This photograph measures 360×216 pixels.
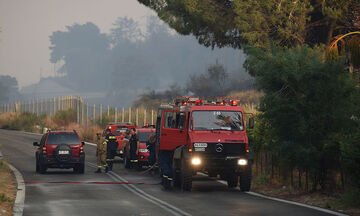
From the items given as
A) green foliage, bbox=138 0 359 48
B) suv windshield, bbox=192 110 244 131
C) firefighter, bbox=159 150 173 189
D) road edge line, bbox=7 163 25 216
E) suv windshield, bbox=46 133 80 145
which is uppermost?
green foliage, bbox=138 0 359 48

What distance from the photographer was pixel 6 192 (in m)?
20.2

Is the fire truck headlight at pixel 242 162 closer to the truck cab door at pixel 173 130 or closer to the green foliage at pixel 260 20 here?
the truck cab door at pixel 173 130

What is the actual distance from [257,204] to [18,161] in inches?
856

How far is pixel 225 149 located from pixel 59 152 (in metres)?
9.43

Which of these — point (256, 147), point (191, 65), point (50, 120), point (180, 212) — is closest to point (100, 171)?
point (256, 147)

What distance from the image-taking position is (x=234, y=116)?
21.5 metres

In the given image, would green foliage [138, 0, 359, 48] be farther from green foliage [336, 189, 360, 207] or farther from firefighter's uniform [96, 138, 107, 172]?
green foliage [336, 189, 360, 207]

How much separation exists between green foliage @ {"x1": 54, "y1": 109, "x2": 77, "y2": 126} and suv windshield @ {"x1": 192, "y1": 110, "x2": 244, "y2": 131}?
51.9 m

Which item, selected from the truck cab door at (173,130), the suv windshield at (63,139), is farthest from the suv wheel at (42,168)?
the truck cab door at (173,130)

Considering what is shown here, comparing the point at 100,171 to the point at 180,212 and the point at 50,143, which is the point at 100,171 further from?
the point at 180,212

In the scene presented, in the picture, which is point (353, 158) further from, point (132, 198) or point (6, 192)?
A: point (6, 192)

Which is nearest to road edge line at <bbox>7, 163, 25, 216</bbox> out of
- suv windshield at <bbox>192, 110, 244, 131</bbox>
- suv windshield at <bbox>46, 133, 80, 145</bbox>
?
suv windshield at <bbox>46, 133, 80, 145</bbox>

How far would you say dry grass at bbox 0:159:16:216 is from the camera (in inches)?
626

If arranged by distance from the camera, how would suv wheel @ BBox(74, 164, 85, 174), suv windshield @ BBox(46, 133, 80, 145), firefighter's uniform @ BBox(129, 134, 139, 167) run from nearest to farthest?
suv windshield @ BBox(46, 133, 80, 145) < suv wheel @ BBox(74, 164, 85, 174) < firefighter's uniform @ BBox(129, 134, 139, 167)
